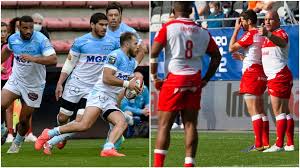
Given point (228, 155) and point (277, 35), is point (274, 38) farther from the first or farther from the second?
point (228, 155)

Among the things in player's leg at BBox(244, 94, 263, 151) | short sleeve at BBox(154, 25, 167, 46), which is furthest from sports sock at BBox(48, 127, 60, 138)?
short sleeve at BBox(154, 25, 167, 46)

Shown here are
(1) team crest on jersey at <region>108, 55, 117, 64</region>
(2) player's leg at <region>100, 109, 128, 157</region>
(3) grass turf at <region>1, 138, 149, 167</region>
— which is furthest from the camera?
(2) player's leg at <region>100, 109, 128, 157</region>

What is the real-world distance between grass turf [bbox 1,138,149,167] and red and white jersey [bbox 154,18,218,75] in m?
2.29

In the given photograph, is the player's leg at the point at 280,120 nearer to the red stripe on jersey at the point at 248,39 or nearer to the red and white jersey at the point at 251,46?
the red and white jersey at the point at 251,46

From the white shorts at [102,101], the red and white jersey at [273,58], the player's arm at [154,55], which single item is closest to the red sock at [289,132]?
the red and white jersey at [273,58]

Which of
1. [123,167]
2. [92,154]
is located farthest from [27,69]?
[123,167]

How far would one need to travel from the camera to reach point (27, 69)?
16.8 m

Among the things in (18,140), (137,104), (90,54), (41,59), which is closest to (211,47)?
(90,54)

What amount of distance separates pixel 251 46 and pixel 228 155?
208 centimetres

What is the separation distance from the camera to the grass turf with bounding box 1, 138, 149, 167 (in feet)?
45.2

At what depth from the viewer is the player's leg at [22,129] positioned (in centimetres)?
1645

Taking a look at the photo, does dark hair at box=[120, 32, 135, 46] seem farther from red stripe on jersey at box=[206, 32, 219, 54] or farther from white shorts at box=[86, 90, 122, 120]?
red stripe on jersey at box=[206, 32, 219, 54]

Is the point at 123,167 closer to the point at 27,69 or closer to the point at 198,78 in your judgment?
the point at 198,78

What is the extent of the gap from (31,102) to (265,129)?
3.63 m
